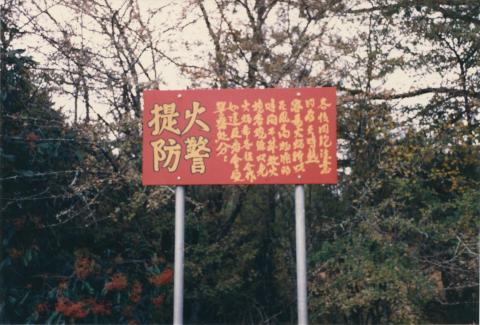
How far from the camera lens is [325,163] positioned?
373cm

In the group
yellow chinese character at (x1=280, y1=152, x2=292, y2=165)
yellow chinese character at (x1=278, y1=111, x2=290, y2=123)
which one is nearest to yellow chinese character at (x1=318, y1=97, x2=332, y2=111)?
yellow chinese character at (x1=278, y1=111, x2=290, y2=123)

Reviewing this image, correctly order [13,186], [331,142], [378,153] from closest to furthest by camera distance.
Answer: [331,142]
[13,186]
[378,153]

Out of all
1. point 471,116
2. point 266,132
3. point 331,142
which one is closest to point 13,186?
point 266,132

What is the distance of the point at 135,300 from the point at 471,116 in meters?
4.42

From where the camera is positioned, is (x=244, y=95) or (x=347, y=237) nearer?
(x=244, y=95)

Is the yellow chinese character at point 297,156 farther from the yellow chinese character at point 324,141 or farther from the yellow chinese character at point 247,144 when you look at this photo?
the yellow chinese character at point 247,144

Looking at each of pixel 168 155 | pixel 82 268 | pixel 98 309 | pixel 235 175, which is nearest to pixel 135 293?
pixel 98 309

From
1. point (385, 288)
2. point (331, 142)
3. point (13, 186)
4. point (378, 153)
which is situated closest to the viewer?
point (331, 142)

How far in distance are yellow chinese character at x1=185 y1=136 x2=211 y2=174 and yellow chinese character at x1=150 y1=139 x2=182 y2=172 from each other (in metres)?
0.07

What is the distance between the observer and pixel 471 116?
6.64 m

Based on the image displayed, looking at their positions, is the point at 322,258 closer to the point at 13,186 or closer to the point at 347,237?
the point at 347,237

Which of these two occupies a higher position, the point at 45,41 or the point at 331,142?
the point at 45,41

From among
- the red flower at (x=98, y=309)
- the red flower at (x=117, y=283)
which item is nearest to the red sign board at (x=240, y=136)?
the red flower at (x=117, y=283)

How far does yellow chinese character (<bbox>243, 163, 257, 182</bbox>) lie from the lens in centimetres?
375
